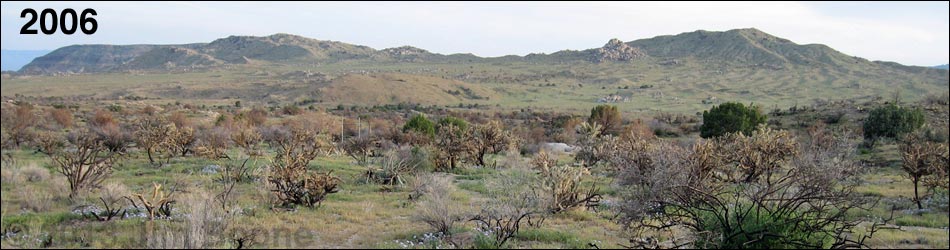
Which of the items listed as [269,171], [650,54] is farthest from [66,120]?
[650,54]

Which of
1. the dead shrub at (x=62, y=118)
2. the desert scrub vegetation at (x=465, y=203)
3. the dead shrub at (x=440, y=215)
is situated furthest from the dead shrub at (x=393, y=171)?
the dead shrub at (x=62, y=118)

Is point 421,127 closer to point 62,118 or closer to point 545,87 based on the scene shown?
point 62,118

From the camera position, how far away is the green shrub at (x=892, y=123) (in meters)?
28.3

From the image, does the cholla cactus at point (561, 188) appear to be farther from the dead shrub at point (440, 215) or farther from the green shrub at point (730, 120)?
the green shrub at point (730, 120)

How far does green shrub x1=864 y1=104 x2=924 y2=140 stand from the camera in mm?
28312

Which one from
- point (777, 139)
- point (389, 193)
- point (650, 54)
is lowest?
point (389, 193)

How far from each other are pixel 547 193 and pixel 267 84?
78.3m

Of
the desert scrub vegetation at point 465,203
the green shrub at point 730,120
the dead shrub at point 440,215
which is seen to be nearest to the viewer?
the desert scrub vegetation at point 465,203

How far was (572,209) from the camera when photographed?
11.9m

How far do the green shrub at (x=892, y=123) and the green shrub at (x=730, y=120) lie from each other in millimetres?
5184

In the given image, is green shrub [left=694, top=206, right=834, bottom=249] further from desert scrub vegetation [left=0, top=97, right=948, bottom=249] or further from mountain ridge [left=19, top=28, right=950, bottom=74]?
mountain ridge [left=19, top=28, right=950, bottom=74]

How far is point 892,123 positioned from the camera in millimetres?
28562

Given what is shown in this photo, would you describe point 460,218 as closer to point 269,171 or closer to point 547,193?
point 547,193

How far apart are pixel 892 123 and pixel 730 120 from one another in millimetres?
7269
